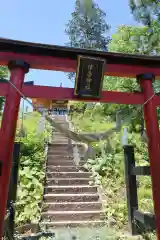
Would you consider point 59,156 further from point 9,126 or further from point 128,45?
point 128,45

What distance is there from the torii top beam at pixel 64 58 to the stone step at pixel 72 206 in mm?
4222

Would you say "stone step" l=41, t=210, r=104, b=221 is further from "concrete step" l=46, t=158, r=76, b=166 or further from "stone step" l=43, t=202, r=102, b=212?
"concrete step" l=46, t=158, r=76, b=166

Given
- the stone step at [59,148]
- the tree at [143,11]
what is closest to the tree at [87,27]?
the tree at [143,11]

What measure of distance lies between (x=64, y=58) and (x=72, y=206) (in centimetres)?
457

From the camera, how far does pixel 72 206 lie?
6824 mm

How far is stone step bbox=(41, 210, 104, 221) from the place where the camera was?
251 inches

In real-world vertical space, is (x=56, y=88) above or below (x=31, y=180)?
above

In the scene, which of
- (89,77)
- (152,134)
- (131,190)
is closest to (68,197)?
(131,190)

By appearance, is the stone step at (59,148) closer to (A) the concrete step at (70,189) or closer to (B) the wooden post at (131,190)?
(A) the concrete step at (70,189)

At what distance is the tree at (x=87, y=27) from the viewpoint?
24.1m

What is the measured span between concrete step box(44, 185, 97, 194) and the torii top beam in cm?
442

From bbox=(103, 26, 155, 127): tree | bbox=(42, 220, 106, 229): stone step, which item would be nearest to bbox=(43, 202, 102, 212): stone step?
bbox=(42, 220, 106, 229): stone step

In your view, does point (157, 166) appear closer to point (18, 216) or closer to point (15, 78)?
point (15, 78)

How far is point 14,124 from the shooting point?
389 centimetres
